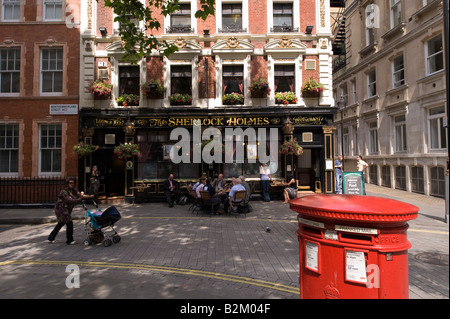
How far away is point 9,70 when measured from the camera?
1390cm

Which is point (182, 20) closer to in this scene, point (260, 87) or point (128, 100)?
point (128, 100)

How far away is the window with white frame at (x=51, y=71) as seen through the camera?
46.1 feet

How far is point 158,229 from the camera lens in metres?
8.10

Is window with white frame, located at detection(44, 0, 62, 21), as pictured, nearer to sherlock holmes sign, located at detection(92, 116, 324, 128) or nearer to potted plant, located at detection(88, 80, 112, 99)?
potted plant, located at detection(88, 80, 112, 99)

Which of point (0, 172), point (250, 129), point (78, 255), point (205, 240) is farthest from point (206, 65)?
point (0, 172)

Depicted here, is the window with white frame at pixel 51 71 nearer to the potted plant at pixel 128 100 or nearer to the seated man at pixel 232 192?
the potted plant at pixel 128 100

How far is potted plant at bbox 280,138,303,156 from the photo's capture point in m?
13.0

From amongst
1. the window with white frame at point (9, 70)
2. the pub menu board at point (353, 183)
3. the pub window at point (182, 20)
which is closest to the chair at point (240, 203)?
the pub menu board at point (353, 183)

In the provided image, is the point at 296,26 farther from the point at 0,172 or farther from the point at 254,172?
the point at 0,172

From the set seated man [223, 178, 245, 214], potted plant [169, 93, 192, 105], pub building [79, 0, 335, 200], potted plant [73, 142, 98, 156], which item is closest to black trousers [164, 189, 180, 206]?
pub building [79, 0, 335, 200]

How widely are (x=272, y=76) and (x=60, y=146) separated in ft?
40.1

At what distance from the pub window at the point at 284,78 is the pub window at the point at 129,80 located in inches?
309
